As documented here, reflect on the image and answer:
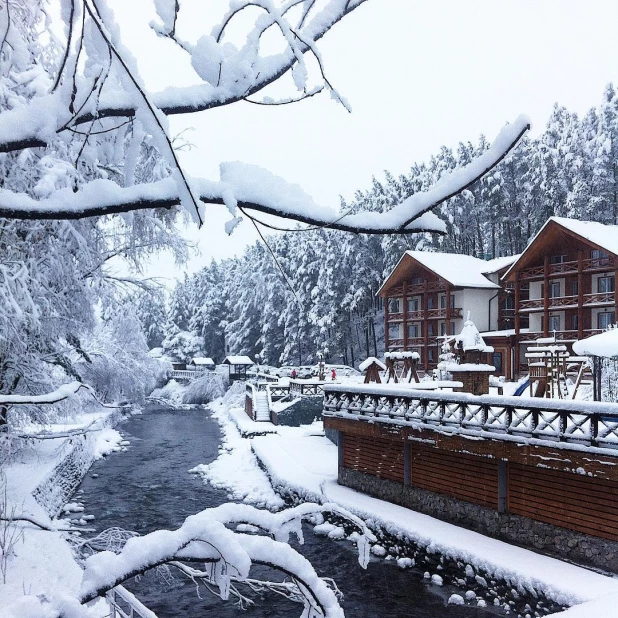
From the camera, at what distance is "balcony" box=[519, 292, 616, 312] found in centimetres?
2659

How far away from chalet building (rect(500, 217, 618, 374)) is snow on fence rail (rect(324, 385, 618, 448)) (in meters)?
15.4

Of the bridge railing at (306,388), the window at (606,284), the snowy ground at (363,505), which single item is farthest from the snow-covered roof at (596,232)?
the snowy ground at (363,505)

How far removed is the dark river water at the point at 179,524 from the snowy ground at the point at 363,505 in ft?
3.05

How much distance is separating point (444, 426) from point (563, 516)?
11.4 feet

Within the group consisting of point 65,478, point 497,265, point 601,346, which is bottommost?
point 65,478

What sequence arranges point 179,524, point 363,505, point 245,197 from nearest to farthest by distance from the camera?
point 245,197 → point 179,524 → point 363,505

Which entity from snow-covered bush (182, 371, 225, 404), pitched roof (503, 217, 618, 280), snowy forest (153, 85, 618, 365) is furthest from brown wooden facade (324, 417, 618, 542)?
snow-covered bush (182, 371, 225, 404)

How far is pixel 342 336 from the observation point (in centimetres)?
5138

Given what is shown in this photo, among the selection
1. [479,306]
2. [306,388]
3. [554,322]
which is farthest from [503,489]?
[479,306]

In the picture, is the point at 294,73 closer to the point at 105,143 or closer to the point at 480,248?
the point at 105,143

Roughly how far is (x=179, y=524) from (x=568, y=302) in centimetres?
2338

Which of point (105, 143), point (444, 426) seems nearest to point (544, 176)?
point (444, 426)

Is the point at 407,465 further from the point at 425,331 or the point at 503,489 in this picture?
the point at 425,331

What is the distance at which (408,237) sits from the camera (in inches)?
1877
